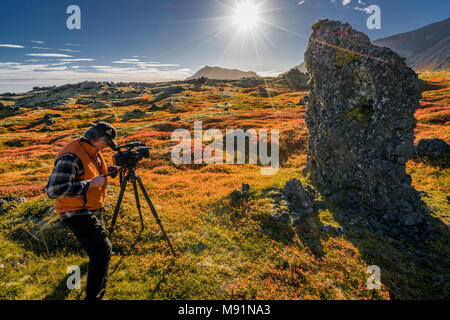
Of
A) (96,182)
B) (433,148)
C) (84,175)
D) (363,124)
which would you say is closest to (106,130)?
(84,175)

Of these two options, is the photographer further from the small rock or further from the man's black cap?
the small rock

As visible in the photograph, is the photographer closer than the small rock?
Yes

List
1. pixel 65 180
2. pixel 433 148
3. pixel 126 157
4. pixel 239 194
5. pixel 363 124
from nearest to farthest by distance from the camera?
pixel 65 180 < pixel 126 157 < pixel 363 124 < pixel 239 194 < pixel 433 148

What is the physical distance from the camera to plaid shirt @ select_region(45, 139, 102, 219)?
15.2 ft

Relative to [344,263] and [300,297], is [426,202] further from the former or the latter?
[300,297]

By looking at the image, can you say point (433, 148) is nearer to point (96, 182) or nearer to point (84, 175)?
point (96, 182)

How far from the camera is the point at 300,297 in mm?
6250

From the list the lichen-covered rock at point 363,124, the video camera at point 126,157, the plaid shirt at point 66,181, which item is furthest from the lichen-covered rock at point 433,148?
the plaid shirt at point 66,181

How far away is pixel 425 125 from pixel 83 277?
3624 centimetres

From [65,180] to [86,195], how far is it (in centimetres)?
68

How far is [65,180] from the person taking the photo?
15.5ft

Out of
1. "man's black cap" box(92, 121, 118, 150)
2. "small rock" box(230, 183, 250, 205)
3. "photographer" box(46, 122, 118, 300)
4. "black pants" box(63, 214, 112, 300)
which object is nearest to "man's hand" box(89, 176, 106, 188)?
"photographer" box(46, 122, 118, 300)

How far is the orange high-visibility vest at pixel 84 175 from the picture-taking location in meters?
5.11

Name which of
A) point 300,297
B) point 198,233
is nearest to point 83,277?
point 198,233
